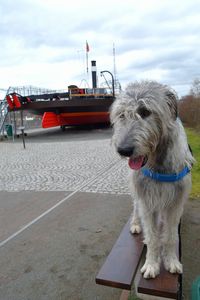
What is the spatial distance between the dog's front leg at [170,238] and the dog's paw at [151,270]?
0.12 meters

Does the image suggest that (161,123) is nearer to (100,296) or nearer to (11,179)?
(100,296)

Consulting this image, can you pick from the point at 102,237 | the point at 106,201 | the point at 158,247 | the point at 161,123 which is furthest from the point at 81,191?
the point at 161,123

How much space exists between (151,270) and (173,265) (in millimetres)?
224

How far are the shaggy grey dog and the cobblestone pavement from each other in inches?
101

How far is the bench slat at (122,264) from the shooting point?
238cm

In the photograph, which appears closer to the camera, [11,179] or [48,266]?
[48,266]

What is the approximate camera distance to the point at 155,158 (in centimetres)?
250

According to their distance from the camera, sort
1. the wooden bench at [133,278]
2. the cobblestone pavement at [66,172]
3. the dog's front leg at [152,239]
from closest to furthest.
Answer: the wooden bench at [133,278]
the dog's front leg at [152,239]
the cobblestone pavement at [66,172]

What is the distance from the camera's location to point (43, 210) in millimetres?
5707

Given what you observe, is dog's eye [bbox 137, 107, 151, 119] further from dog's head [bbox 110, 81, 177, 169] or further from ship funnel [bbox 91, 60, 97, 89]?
ship funnel [bbox 91, 60, 97, 89]

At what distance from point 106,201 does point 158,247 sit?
3.18m

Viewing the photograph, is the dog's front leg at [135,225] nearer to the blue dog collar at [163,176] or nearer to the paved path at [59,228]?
the paved path at [59,228]

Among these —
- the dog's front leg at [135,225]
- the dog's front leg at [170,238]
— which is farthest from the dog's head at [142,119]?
the dog's front leg at [135,225]

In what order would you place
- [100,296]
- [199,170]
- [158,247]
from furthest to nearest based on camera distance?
[199,170] < [100,296] < [158,247]
